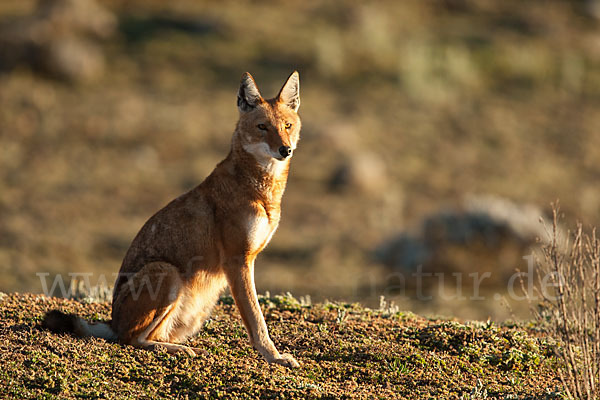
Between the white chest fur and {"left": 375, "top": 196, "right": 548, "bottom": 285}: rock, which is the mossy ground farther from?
{"left": 375, "top": 196, "right": 548, "bottom": 285}: rock

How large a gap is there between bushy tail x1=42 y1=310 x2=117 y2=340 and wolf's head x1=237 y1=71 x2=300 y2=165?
6.98 feet

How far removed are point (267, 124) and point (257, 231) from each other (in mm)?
1046

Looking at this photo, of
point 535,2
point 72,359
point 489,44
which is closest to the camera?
point 72,359

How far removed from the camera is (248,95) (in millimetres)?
7066

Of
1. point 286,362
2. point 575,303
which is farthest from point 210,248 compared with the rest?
point 575,303

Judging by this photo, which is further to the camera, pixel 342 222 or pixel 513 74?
pixel 513 74

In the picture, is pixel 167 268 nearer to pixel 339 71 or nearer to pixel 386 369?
pixel 386 369

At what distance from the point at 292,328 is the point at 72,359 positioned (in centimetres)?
234

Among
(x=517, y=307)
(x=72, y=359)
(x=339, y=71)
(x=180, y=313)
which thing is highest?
(x=339, y=71)

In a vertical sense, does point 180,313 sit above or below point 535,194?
below

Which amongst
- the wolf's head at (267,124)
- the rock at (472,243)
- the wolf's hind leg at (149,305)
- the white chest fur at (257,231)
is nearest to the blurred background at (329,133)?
the rock at (472,243)

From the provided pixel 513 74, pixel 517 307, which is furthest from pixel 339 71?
pixel 517 307

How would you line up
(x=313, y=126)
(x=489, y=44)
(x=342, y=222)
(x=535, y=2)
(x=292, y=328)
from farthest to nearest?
(x=535, y=2), (x=489, y=44), (x=313, y=126), (x=342, y=222), (x=292, y=328)

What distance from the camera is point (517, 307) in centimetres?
1490
